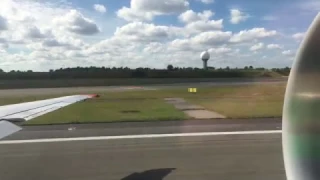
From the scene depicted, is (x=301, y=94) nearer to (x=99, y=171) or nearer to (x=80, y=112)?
(x=99, y=171)

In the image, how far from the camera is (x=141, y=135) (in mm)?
12219

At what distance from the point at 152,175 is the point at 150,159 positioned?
1.39 meters

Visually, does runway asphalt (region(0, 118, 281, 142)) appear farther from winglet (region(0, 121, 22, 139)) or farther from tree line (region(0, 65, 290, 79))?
tree line (region(0, 65, 290, 79))

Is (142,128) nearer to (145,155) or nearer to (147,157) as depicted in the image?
(145,155)

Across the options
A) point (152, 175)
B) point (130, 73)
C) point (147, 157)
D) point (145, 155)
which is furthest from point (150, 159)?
point (130, 73)

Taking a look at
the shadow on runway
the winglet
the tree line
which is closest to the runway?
the shadow on runway

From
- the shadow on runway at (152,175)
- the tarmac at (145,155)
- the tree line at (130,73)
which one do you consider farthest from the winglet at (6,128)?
the tree line at (130,73)

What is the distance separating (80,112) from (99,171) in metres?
13.0

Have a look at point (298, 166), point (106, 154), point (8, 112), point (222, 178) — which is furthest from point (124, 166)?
point (298, 166)

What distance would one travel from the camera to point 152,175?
7.22 m

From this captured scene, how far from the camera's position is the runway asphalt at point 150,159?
725 centimetres

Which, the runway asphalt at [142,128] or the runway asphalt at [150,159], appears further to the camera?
the runway asphalt at [142,128]

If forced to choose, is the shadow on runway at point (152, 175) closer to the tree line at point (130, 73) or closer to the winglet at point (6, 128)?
the winglet at point (6, 128)

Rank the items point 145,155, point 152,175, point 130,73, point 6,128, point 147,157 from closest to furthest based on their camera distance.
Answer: point 6,128, point 152,175, point 147,157, point 145,155, point 130,73
